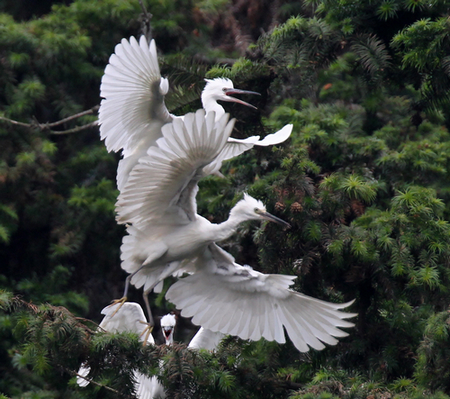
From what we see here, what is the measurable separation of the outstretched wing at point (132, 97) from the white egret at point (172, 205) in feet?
2.23

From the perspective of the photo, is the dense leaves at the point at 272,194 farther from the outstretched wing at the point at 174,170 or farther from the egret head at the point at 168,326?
the egret head at the point at 168,326

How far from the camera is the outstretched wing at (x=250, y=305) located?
15.0ft

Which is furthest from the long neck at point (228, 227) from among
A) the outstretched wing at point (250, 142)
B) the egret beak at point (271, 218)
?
the outstretched wing at point (250, 142)

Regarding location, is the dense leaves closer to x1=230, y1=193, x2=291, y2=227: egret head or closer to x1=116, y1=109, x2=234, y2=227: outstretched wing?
x1=230, y1=193, x2=291, y2=227: egret head

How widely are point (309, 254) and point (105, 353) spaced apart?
4.57 ft

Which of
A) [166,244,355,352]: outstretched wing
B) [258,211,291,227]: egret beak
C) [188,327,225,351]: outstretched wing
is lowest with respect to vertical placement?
[188,327,225,351]: outstretched wing

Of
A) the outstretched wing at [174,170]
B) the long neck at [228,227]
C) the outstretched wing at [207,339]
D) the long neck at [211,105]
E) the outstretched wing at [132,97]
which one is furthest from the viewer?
the outstretched wing at [207,339]

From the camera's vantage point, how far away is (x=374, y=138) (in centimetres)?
586

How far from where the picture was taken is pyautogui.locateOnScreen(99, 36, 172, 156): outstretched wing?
499 cm

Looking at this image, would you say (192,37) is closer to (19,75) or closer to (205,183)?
(19,75)

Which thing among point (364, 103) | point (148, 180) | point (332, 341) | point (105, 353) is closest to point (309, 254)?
point (332, 341)

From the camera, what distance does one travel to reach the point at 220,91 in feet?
18.2

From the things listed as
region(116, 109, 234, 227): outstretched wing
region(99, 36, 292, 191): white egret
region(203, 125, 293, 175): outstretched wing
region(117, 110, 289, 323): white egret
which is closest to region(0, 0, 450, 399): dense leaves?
region(203, 125, 293, 175): outstretched wing

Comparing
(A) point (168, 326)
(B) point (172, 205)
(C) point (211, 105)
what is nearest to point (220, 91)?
(C) point (211, 105)
